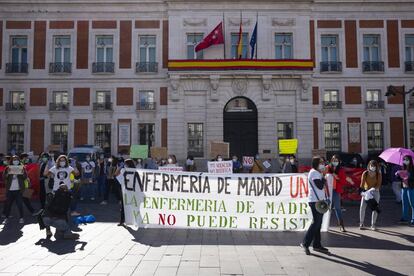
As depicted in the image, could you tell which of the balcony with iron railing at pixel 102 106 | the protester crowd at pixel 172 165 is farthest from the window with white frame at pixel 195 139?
the protester crowd at pixel 172 165

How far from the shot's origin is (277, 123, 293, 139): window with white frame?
2680 cm

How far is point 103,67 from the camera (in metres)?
27.6

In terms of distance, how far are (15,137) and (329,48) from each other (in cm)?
2316

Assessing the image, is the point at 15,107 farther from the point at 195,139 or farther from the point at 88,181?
the point at 88,181

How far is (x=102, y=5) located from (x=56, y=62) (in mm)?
5216

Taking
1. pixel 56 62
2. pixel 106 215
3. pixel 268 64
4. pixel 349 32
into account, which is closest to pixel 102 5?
pixel 56 62

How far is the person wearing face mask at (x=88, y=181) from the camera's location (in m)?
16.3

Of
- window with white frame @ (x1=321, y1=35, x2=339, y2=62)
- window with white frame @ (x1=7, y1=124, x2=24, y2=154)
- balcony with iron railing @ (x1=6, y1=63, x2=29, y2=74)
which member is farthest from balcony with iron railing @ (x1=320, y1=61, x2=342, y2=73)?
window with white frame @ (x1=7, y1=124, x2=24, y2=154)

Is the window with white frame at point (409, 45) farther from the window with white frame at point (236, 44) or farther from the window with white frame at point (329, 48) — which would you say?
the window with white frame at point (236, 44)

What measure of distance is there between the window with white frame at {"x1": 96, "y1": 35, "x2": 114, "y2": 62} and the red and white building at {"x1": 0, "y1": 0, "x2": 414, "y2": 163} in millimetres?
72

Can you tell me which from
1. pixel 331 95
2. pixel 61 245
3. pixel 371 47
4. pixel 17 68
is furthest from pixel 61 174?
pixel 371 47

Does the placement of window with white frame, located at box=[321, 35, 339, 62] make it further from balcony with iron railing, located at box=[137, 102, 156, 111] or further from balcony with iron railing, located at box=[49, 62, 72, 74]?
balcony with iron railing, located at box=[49, 62, 72, 74]

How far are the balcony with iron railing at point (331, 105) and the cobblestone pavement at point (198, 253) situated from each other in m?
17.6

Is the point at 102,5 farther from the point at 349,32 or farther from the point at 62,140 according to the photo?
the point at 349,32
